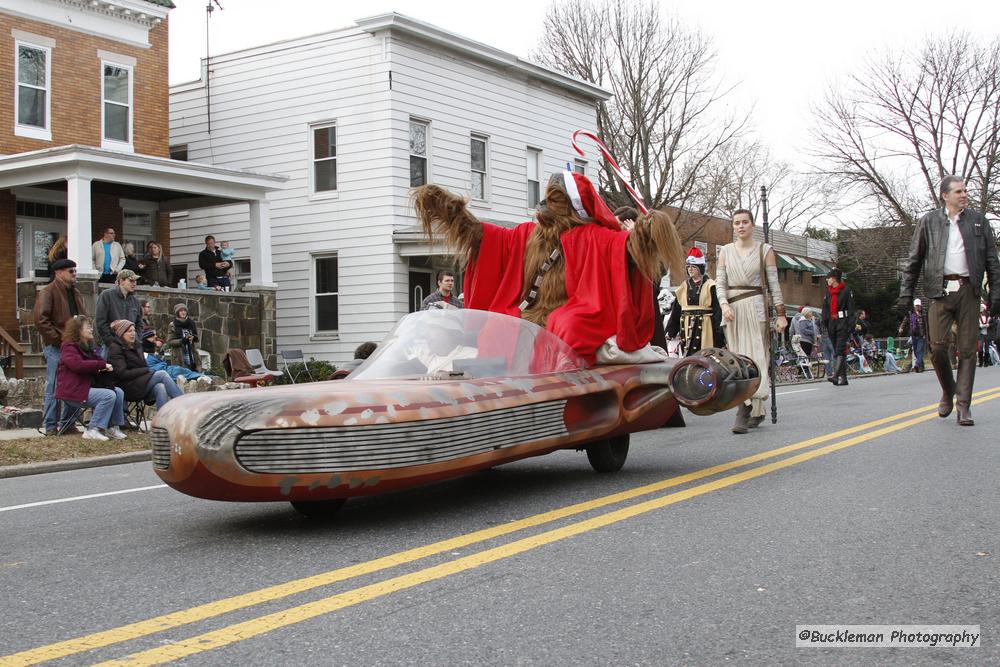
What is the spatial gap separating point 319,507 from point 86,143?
719 inches

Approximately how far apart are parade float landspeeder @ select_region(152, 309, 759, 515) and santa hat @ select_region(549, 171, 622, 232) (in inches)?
44.0

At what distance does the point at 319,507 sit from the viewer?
18.4 feet

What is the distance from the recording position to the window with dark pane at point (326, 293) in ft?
78.6

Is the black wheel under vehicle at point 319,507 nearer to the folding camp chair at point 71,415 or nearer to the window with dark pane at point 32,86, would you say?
the folding camp chair at point 71,415

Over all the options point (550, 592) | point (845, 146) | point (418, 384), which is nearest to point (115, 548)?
point (418, 384)

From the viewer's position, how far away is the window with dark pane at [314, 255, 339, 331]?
78.6 feet

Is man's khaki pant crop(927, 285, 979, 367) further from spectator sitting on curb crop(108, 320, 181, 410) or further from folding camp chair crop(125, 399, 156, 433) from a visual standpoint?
folding camp chair crop(125, 399, 156, 433)

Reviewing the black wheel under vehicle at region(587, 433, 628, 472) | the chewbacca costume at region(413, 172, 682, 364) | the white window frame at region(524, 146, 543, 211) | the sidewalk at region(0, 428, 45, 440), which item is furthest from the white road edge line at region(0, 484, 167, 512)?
the white window frame at region(524, 146, 543, 211)

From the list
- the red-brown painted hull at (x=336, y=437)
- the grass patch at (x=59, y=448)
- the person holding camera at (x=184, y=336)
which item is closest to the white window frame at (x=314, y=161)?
the person holding camera at (x=184, y=336)

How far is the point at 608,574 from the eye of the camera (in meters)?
4.27

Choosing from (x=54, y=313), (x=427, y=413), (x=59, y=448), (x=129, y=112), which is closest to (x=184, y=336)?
(x=54, y=313)

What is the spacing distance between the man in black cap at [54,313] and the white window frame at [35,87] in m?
10.1

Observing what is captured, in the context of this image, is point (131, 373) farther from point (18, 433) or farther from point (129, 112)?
point (129, 112)

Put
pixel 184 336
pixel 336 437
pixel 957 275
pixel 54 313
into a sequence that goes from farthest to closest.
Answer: pixel 184 336 → pixel 54 313 → pixel 957 275 → pixel 336 437
